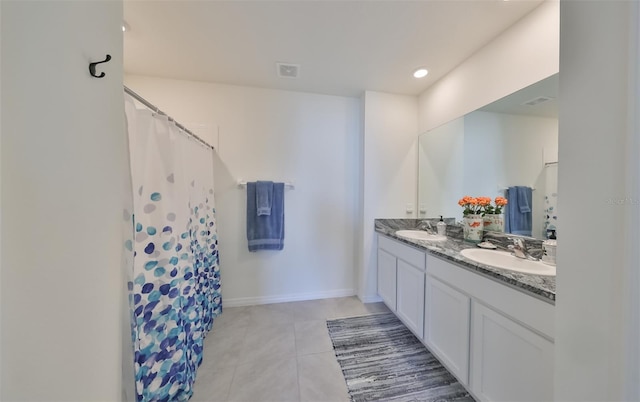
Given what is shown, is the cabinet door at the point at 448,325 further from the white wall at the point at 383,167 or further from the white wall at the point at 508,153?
the white wall at the point at 383,167

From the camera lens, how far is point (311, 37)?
1607 millimetres

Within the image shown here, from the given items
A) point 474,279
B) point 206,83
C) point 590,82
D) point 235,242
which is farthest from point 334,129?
point 590,82

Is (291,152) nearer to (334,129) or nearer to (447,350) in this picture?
(334,129)

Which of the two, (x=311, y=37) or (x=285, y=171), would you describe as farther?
(x=285, y=171)

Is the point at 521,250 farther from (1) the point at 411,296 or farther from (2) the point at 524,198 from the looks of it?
(1) the point at 411,296

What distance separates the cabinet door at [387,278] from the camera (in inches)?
80.2

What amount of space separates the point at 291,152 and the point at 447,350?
85.0 inches

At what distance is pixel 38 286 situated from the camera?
1.66 feet

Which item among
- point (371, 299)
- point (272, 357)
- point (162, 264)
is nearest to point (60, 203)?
point (162, 264)

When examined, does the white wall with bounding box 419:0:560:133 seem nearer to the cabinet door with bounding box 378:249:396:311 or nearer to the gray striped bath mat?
the cabinet door with bounding box 378:249:396:311

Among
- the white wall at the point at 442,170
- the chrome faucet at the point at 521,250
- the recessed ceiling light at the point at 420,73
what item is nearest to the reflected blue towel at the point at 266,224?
the white wall at the point at 442,170

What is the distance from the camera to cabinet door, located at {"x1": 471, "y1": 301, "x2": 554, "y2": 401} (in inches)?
35.4

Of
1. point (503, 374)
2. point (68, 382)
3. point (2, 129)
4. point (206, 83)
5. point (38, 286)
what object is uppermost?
point (206, 83)

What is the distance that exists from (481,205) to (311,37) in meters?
1.89
